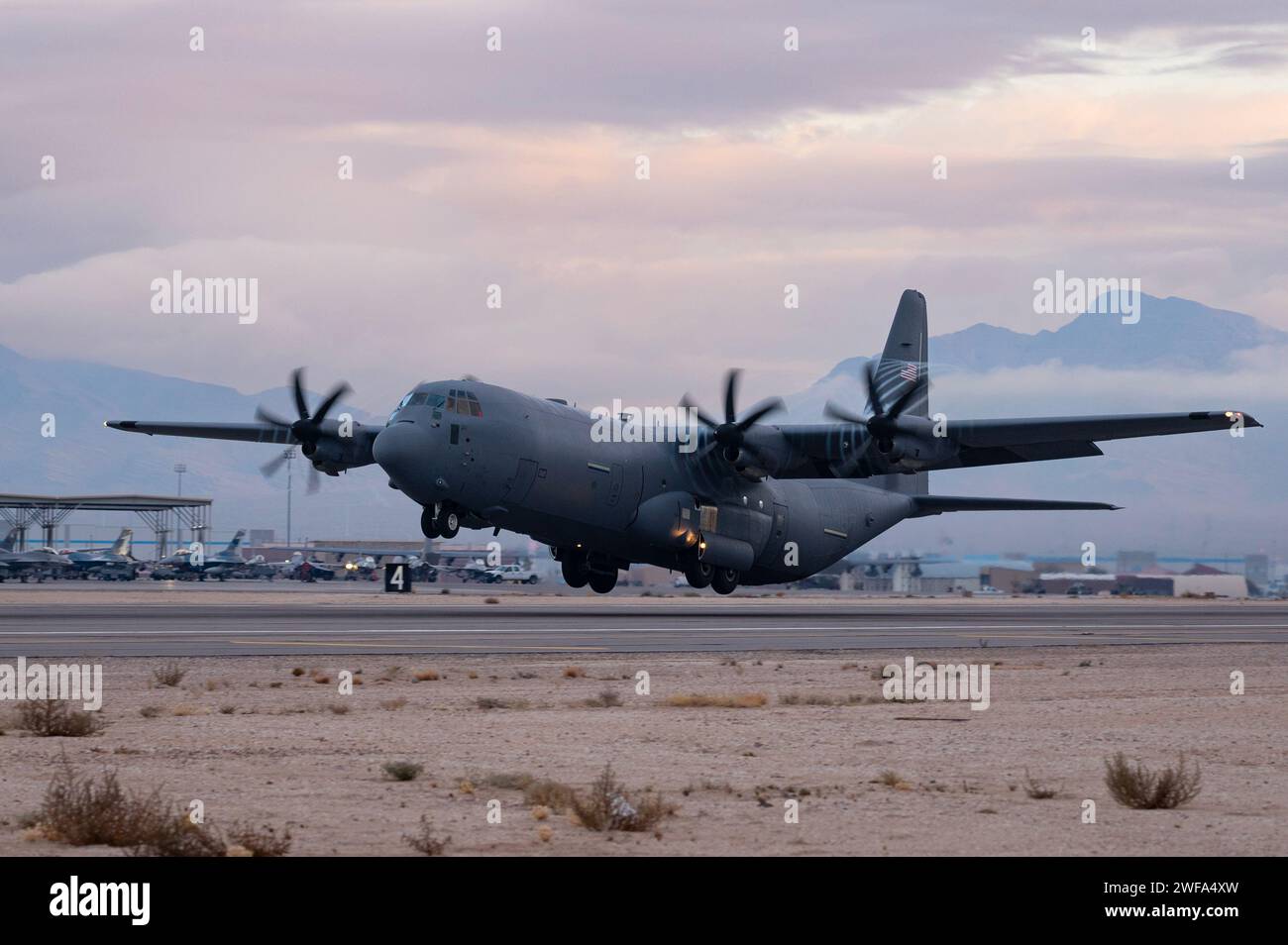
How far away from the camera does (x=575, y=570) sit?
53406mm

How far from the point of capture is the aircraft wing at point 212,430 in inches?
2133

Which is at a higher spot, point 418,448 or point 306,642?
point 418,448

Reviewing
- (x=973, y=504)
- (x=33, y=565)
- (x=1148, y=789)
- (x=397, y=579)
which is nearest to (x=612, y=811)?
(x=1148, y=789)

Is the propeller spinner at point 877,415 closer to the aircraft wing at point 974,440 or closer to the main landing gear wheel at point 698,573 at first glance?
the aircraft wing at point 974,440

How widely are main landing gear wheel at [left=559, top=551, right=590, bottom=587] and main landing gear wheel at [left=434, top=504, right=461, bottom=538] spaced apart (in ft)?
28.6

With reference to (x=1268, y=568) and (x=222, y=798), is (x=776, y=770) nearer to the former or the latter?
(x=222, y=798)

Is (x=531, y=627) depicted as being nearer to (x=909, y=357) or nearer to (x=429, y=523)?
(x=429, y=523)

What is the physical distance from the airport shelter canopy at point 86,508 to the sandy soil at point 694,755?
3766 inches

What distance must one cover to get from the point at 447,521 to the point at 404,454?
316 centimetres

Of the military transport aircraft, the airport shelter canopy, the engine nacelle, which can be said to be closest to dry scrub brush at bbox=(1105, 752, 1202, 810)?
the military transport aircraft

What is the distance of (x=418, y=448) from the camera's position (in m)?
42.3
